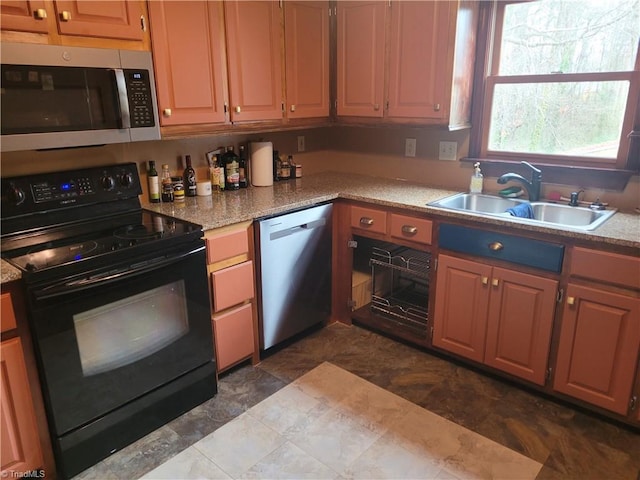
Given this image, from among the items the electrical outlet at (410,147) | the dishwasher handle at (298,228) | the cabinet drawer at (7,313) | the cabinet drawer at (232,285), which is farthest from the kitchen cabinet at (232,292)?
the electrical outlet at (410,147)

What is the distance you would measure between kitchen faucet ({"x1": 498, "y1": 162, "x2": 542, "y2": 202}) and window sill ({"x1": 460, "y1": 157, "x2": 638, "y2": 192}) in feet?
0.23

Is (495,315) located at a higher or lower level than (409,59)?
lower

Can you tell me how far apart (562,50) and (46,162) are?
8.36ft

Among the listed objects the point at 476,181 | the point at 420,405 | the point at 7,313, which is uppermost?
the point at 476,181

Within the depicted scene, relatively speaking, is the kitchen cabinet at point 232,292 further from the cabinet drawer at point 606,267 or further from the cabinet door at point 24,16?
the cabinet drawer at point 606,267

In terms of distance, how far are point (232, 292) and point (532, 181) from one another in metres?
1.65

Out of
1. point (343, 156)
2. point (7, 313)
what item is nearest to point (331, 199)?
point (343, 156)

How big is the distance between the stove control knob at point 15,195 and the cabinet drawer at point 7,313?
555mm

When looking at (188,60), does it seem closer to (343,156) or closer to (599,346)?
(343,156)

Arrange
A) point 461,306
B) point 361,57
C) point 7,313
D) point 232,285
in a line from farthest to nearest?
point 361,57, point 461,306, point 232,285, point 7,313

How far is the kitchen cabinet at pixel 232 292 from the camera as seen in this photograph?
2236mm

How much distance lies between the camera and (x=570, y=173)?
98.0 inches

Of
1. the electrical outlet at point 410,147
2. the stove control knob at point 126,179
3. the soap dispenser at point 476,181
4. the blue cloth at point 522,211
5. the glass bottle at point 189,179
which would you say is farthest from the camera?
the electrical outlet at point 410,147

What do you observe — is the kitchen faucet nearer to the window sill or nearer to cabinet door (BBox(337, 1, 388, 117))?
the window sill
